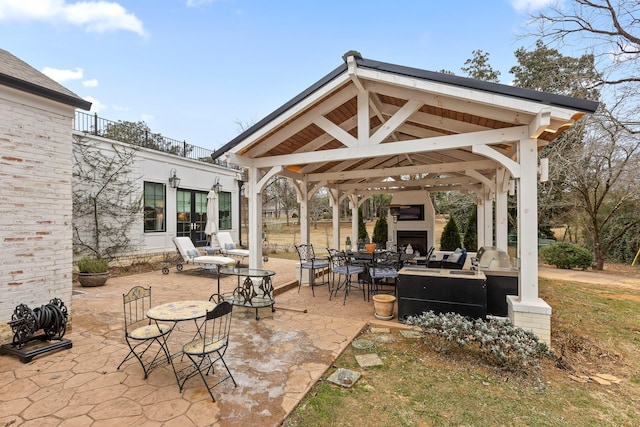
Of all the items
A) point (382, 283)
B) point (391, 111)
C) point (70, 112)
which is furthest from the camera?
point (382, 283)

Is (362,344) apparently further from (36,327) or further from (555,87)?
(555,87)

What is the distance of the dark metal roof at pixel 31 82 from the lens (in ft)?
12.2

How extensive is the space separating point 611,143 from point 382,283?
9.63 metres

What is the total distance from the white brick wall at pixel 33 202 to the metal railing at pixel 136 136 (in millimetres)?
5418

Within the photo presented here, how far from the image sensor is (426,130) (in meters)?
6.48

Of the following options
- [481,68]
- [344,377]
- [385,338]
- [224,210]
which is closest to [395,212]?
[385,338]

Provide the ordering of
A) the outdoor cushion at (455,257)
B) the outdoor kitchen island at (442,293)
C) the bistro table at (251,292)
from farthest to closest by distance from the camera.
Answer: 1. the outdoor cushion at (455,257)
2. the bistro table at (251,292)
3. the outdoor kitchen island at (442,293)

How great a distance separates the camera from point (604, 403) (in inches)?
116

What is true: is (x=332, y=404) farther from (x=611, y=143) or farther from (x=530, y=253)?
(x=611, y=143)

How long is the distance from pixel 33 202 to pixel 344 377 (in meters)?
4.49

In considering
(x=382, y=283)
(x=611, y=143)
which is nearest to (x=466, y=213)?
(x=611, y=143)

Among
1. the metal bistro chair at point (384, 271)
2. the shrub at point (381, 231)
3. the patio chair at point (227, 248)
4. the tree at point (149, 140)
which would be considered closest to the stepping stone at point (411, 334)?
the metal bistro chair at point (384, 271)

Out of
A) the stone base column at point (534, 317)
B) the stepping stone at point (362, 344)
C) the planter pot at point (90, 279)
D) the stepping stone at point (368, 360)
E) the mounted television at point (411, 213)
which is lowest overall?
the stepping stone at point (368, 360)

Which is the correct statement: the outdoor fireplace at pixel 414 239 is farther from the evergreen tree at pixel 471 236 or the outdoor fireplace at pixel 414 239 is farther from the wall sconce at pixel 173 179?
the wall sconce at pixel 173 179
